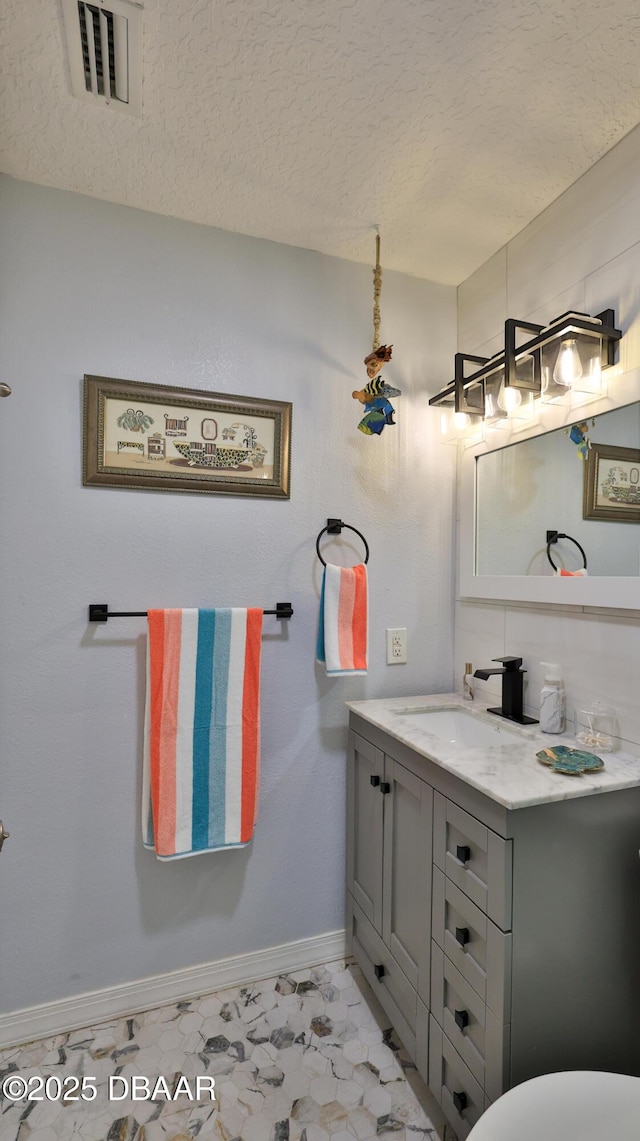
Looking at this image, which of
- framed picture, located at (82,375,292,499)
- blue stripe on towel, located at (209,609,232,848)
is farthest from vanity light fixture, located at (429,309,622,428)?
blue stripe on towel, located at (209,609,232,848)

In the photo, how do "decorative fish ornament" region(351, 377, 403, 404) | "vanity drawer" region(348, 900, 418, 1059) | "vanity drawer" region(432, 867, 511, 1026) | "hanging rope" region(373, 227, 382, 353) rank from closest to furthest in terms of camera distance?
"vanity drawer" region(432, 867, 511, 1026) < "vanity drawer" region(348, 900, 418, 1059) < "decorative fish ornament" region(351, 377, 403, 404) < "hanging rope" region(373, 227, 382, 353)

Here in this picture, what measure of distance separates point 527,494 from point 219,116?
4.18ft

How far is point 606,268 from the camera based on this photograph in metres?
1.35

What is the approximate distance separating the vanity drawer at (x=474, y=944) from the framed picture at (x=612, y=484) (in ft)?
3.12

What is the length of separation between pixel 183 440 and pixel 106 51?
0.86m

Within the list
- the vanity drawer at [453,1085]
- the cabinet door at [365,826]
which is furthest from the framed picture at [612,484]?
the vanity drawer at [453,1085]

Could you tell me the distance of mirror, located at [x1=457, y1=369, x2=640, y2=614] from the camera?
129 cm

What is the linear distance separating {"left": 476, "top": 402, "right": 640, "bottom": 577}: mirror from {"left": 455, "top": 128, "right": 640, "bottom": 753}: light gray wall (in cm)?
9

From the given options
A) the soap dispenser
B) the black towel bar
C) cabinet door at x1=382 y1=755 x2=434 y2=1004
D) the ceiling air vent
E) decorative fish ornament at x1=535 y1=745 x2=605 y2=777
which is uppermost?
the ceiling air vent

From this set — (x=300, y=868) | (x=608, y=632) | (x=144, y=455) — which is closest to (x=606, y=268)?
(x=608, y=632)

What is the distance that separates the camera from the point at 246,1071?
53.8 inches

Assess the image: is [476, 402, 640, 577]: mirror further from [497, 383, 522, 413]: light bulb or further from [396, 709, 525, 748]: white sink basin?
[396, 709, 525, 748]: white sink basin

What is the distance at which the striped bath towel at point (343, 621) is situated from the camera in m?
1.64

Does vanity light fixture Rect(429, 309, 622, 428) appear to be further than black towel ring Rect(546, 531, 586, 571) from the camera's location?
No
